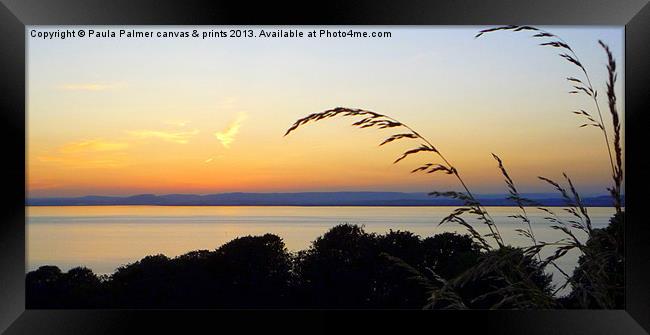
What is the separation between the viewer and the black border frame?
1654mm

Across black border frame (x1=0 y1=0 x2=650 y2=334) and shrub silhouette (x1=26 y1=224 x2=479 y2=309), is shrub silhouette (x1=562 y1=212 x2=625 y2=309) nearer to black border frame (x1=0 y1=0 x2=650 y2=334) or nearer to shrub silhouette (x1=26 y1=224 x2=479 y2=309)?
black border frame (x1=0 y1=0 x2=650 y2=334)

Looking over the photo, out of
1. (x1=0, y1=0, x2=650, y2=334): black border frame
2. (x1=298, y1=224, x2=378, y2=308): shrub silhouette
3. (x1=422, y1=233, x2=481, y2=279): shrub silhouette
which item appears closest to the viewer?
(x1=0, y1=0, x2=650, y2=334): black border frame

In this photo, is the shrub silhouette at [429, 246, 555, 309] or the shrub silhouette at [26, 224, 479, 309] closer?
the shrub silhouette at [429, 246, 555, 309]

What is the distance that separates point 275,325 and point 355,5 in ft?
2.68

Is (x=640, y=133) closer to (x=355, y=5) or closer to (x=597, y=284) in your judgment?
(x=597, y=284)

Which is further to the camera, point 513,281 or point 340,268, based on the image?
point 340,268

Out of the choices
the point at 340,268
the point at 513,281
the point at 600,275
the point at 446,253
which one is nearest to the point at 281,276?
the point at 340,268

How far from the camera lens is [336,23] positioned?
5.52 ft

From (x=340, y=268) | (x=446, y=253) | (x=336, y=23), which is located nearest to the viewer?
(x=336, y=23)

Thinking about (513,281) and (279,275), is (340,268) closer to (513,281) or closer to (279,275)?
(279,275)

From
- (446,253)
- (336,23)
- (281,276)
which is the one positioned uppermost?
(336,23)

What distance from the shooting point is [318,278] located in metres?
3.41

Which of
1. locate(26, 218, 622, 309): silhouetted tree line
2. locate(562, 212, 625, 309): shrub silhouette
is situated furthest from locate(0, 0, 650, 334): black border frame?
locate(26, 218, 622, 309): silhouetted tree line

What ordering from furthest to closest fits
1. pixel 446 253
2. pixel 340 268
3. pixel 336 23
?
pixel 340 268 < pixel 446 253 < pixel 336 23
